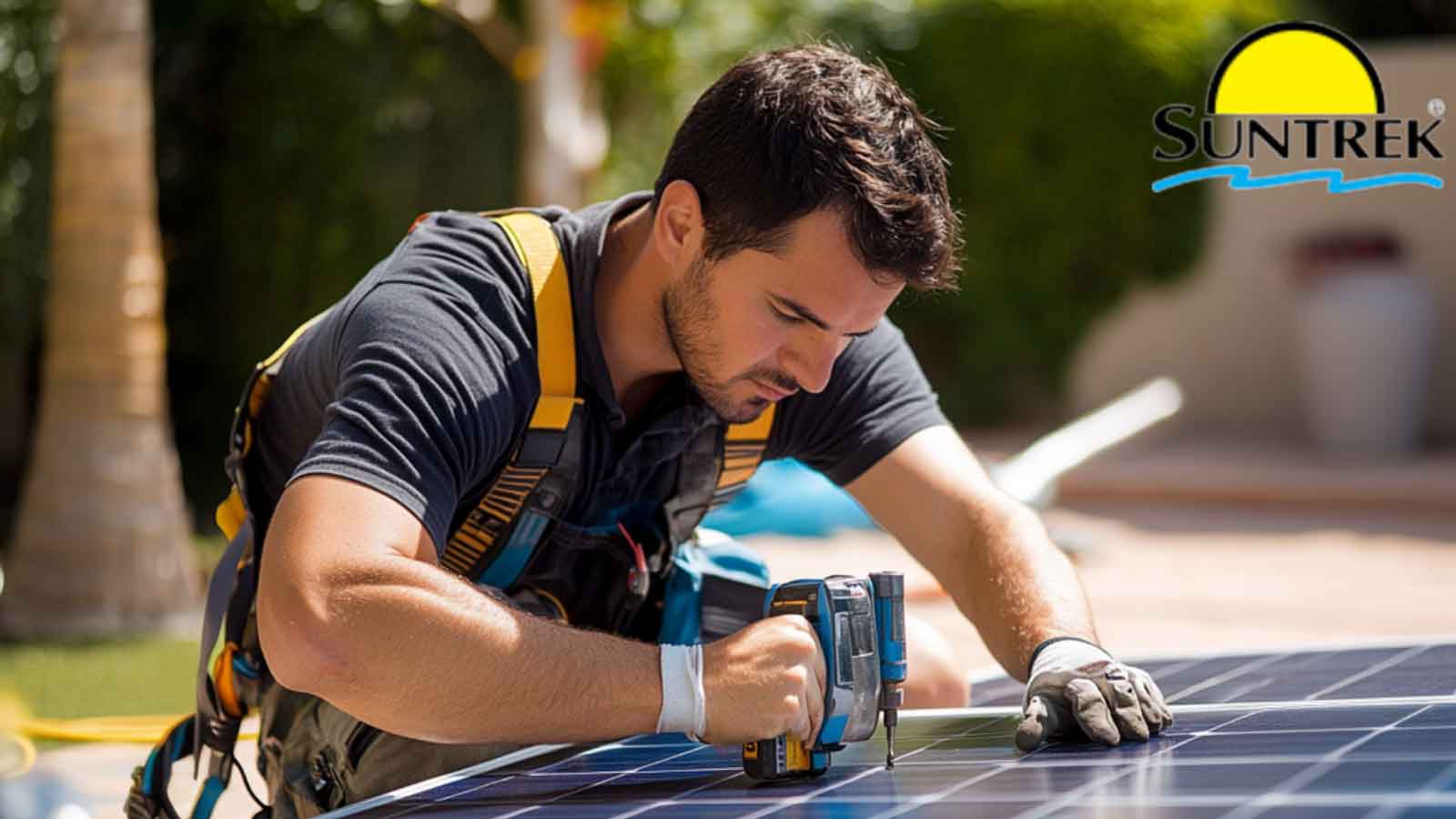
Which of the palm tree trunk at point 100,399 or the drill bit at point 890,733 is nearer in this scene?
the drill bit at point 890,733

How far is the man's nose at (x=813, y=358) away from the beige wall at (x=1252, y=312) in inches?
392

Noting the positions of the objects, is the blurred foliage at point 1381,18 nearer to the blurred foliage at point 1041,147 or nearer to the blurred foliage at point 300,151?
the blurred foliage at point 1041,147

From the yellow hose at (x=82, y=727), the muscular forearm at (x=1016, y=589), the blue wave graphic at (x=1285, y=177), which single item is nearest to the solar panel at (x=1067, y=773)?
the muscular forearm at (x=1016, y=589)

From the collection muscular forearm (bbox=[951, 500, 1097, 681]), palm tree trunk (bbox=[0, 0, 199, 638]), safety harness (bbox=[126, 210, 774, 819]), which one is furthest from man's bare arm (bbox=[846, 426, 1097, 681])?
palm tree trunk (bbox=[0, 0, 199, 638])

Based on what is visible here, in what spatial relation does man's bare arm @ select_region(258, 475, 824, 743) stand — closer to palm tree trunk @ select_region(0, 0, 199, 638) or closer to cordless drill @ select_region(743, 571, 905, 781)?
cordless drill @ select_region(743, 571, 905, 781)

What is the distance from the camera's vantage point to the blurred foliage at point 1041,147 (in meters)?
12.9

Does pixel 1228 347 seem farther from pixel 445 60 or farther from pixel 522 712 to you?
pixel 522 712

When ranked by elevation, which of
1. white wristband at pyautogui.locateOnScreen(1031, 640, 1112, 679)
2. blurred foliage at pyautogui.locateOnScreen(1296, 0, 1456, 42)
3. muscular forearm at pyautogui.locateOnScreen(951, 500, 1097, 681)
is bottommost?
white wristband at pyautogui.locateOnScreen(1031, 640, 1112, 679)

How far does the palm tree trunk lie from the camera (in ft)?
22.6

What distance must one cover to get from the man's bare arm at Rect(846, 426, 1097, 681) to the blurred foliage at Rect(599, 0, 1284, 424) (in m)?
9.46

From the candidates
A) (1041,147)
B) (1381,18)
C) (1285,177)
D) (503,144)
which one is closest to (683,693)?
(503,144)

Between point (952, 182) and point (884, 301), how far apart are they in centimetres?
1093

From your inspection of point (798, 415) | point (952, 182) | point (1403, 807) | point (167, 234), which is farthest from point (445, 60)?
point (1403, 807)

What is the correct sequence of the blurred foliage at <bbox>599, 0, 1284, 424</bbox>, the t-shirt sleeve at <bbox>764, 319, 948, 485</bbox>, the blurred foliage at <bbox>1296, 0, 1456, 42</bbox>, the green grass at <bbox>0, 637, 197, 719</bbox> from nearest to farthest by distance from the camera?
the t-shirt sleeve at <bbox>764, 319, 948, 485</bbox>
the green grass at <bbox>0, 637, 197, 719</bbox>
the blurred foliage at <bbox>599, 0, 1284, 424</bbox>
the blurred foliage at <bbox>1296, 0, 1456, 42</bbox>
